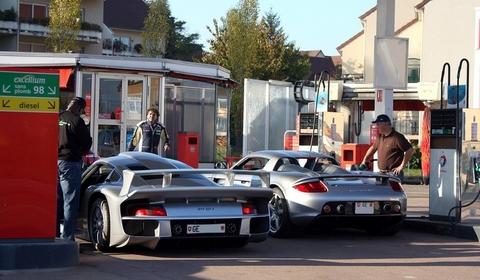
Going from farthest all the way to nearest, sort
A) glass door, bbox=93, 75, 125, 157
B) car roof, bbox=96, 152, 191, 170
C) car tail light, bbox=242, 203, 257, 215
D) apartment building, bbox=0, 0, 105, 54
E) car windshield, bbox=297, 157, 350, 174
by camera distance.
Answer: apartment building, bbox=0, 0, 105, 54 → glass door, bbox=93, 75, 125, 157 → car windshield, bbox=297, 157, 350, 174 → car roof, bbox=96, 152, 191, 170 → car tail light, bbox=242, 203, 257, 215

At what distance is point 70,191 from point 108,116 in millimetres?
8852

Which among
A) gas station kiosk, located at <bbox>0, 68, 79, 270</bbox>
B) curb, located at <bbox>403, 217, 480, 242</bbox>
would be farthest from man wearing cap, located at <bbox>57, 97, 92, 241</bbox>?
curb, located at <bbox>403, 217, 480, 242</bbox>

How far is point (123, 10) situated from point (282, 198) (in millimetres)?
58977

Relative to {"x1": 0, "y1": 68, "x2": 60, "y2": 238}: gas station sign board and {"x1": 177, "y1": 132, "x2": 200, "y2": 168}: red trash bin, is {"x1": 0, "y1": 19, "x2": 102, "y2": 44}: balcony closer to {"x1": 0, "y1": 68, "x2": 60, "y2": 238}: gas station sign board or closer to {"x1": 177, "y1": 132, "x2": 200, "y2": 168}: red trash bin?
{"x1": 177, "y1": 132, "x2": 200, "y2": 168}: red trash bin

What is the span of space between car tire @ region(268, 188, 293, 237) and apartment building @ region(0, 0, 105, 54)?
36.6 metres

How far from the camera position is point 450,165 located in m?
12.9

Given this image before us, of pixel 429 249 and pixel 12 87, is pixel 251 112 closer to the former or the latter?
pixel 429 249

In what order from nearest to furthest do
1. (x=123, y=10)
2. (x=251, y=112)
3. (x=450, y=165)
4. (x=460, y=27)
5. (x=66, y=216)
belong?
(x=66, y=216) → (x=450, y=165) → (x=251, y=112) → (x=460, y=27) → (x=123, y=10)

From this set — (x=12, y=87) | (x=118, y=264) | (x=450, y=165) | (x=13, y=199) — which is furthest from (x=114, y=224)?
(x=450, y=165)

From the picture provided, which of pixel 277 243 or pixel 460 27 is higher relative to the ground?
pixel 460 27

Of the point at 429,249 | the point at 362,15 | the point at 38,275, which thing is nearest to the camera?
the point at 38,275

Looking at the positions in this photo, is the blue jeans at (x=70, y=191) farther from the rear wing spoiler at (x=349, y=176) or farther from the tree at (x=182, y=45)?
the tree at (x=182, y=45)

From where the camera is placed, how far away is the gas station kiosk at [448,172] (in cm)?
1274

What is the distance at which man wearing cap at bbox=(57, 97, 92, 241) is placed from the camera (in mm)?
9977
